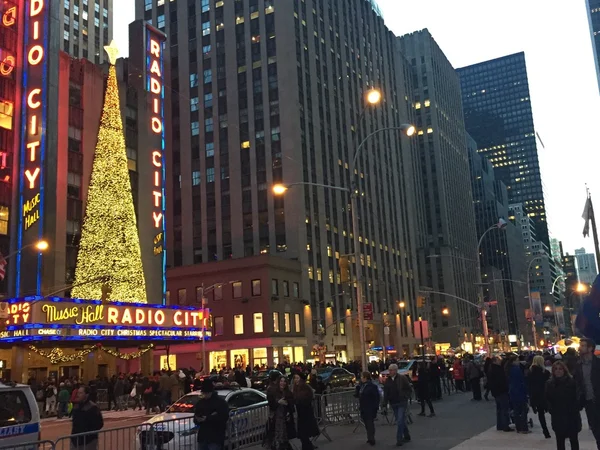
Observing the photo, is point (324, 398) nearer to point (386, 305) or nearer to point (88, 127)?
point (88, 127)

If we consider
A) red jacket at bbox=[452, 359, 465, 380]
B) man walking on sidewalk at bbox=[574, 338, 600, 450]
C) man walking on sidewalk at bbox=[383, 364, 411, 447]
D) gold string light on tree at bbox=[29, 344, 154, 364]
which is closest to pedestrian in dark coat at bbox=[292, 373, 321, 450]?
man walking on sidewalk at bbox=[383, 364, 411, 447]

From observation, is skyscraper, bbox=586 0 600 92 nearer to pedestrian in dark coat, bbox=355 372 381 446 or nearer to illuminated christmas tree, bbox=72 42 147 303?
illuminated christmas tree, bbox=72 42 147 303

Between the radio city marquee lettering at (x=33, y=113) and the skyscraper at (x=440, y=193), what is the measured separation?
97.3 meters

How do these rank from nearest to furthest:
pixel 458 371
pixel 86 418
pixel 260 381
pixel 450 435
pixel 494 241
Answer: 1. pixel 86 418
2. pixel 450 435
3. pixel 458 371
4. pixel 260 381
5. pixel 494 241

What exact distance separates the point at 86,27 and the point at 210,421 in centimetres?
11392

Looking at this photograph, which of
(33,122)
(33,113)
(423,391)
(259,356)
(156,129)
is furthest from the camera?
(259,356)

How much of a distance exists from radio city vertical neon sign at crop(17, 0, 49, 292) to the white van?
106 feet

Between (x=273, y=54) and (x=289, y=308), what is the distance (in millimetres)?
33618

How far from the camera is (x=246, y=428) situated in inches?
602

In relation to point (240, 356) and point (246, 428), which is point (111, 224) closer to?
point (240, 356)

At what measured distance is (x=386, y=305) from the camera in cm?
9081

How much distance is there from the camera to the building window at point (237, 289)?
66.8 m

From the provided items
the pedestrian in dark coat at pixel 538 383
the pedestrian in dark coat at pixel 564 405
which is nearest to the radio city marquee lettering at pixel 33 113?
the pedestrian in dark coat at pixel 538 383

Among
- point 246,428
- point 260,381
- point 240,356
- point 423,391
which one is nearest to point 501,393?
point 423,391
